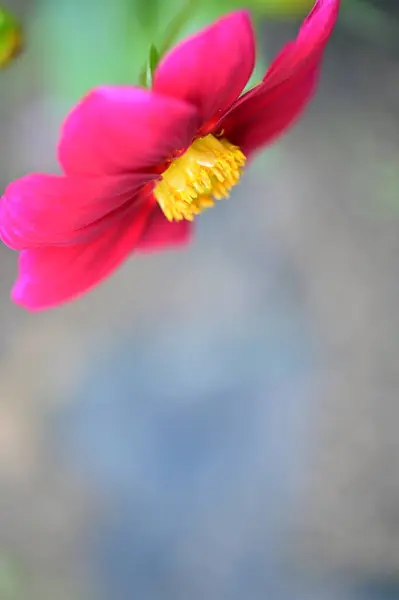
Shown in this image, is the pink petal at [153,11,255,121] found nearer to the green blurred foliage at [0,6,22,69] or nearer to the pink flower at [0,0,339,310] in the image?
the pink flower at [0,0,339,310]

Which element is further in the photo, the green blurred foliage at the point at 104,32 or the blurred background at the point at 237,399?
the blurred background at the point at 237,399

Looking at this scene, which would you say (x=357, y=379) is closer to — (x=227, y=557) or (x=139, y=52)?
(x=227, y=557)

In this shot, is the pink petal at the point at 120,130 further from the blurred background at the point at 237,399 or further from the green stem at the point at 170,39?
the blurred background at the point at 237,399

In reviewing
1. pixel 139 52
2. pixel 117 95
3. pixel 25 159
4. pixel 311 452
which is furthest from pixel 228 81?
pixel 311 452

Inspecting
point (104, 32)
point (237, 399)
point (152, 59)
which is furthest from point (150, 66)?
point (237, 399)

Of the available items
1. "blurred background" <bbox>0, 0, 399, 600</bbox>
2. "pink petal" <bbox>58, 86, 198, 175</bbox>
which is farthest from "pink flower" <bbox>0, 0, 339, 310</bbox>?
"blurred background" <bbox>0, 0, 399, 600</bbox>

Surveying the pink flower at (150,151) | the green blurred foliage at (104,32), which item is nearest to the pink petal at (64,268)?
the pink flower at (150,151)

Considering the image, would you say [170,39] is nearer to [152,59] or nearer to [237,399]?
[152,59]
